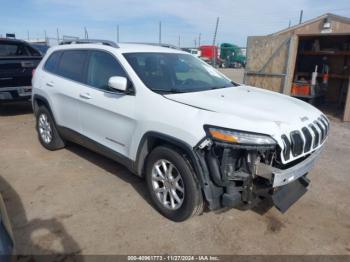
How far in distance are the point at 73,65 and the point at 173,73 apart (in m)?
1.63

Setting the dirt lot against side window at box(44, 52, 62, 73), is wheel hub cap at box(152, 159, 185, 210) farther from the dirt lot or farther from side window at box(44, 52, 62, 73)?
side window at box(44, 52, 62, 73)

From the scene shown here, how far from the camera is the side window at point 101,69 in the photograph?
147 inches

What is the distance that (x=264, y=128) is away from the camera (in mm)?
2619

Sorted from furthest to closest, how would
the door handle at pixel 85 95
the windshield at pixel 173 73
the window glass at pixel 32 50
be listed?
the window glass at pixel 32 50, the door handle at pixel 85 95, the windshield at pixel 173 73

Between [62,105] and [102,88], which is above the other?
[102,88]

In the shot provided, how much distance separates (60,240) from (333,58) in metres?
11.1

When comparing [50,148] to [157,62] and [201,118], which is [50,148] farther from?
[201,118]

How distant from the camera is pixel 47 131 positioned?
17.2 feet

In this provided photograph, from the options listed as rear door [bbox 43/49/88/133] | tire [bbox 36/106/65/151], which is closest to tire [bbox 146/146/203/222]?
rear door [bbox 43/49/88/133]

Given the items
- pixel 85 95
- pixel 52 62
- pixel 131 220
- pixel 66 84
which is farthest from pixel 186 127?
pixel 52 62

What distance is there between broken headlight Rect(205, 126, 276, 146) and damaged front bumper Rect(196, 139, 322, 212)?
71 mm

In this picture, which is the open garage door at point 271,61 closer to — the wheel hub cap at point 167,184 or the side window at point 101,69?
the side window at point 101,69

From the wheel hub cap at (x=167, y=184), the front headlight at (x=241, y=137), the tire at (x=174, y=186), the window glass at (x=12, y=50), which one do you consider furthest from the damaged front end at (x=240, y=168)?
the window glass at (x=12, y=50)

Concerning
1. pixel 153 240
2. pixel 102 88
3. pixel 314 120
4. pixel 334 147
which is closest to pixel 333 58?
pixel 334 147
